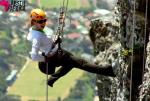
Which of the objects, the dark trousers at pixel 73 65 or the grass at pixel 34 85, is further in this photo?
the grass at pixel 34 85

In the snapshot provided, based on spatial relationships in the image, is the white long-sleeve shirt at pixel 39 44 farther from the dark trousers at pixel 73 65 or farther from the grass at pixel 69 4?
the grass at pixel 69 4

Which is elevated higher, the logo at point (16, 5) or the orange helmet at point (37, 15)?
the orange helmet at point (37, 15)

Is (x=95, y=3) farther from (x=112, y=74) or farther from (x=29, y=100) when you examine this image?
(x=112, y=74)

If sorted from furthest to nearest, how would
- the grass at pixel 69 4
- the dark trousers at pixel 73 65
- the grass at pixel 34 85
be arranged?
1. the grass at pixel 34 85
2. the grass at pixel 69 4
3. the dark trousers at pixel 73 65

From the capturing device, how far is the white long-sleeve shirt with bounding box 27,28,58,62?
38.3 feet

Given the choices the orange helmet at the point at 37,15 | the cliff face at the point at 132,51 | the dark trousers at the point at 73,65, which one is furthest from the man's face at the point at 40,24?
the cliff face at the point at 132,51

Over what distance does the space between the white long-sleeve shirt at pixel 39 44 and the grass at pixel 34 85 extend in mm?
68375

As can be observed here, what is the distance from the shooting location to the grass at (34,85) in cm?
8183

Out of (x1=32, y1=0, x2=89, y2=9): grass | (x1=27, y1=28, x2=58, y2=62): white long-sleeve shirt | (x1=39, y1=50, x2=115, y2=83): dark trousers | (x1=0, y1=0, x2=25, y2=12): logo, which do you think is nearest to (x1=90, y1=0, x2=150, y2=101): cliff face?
(x1=39, y1=50, x2=115, y2=83): dark trousers

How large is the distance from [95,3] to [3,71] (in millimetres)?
21904

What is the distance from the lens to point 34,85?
285 ft

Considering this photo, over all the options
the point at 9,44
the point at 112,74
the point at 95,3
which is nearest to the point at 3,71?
the point at 9,44

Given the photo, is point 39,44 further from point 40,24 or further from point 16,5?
point 16,5

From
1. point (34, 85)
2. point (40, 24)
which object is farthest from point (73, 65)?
point (34, 85)
